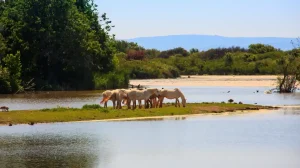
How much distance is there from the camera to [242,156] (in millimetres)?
20641

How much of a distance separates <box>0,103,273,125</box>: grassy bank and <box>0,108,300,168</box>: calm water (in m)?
1.21

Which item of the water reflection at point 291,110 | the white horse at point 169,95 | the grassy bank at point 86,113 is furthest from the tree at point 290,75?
the white horse at point 169,95

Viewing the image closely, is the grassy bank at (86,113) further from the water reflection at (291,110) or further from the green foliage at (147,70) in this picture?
the green foliage at (147,70)

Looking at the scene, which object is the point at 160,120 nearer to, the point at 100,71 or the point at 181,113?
the point at 181,113

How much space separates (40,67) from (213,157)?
43537 mm

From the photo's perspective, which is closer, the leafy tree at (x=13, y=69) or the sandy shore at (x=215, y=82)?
the leafy tree at (x=13, y=69)

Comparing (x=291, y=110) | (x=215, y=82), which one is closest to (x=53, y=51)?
(x=215, y=82)

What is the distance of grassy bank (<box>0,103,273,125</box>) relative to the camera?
2950cm

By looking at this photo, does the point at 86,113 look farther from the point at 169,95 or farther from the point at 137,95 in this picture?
the point at 169,95

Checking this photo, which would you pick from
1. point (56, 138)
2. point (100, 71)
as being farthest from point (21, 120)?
point (100, 71)

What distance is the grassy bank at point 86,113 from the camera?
2950 cm

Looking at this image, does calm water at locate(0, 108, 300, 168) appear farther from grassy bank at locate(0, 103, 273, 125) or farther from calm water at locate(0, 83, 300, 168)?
grassy bank at locate(0, 103, 273, 125)

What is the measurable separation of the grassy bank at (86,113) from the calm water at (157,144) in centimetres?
121

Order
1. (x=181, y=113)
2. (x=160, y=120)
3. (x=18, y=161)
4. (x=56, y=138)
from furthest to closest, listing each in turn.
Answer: (x=181, y=113) → (x=160, y=120) → (x=56, y=138) → (x=18, y=161)
